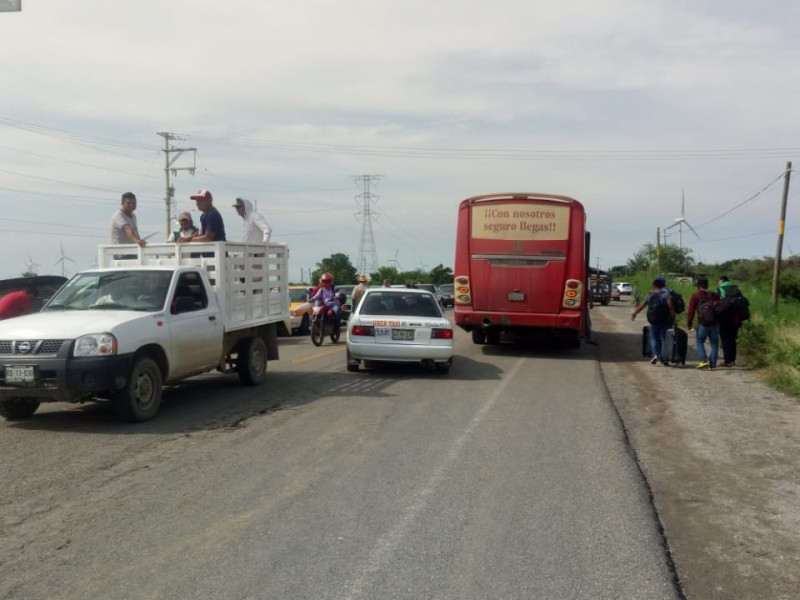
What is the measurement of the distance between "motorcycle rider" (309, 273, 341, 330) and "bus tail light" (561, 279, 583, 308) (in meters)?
5.93

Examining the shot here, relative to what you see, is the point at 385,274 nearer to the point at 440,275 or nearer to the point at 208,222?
the point at 440,275

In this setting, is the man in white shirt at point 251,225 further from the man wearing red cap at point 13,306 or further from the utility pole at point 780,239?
the utility pole at point 780,239

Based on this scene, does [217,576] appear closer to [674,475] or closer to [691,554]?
[691,554]

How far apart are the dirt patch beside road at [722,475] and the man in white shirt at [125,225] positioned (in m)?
7.51

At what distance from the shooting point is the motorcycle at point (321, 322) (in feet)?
63.8

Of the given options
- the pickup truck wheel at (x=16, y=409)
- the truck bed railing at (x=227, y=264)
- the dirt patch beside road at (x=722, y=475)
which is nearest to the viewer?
the dirt patch beside road at (x=722, y=475)

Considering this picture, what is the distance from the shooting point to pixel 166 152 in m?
60.0

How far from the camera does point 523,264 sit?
17.5 metres

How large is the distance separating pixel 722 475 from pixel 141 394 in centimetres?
619

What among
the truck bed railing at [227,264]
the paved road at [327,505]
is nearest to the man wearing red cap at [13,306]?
the truck bed railing at [227,264]

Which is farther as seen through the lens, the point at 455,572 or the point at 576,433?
the point at 576,433

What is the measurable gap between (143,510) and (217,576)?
1.45 meters

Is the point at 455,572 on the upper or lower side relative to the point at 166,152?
lower

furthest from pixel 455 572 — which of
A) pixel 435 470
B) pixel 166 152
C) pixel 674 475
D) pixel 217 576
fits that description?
pixel 166 152
